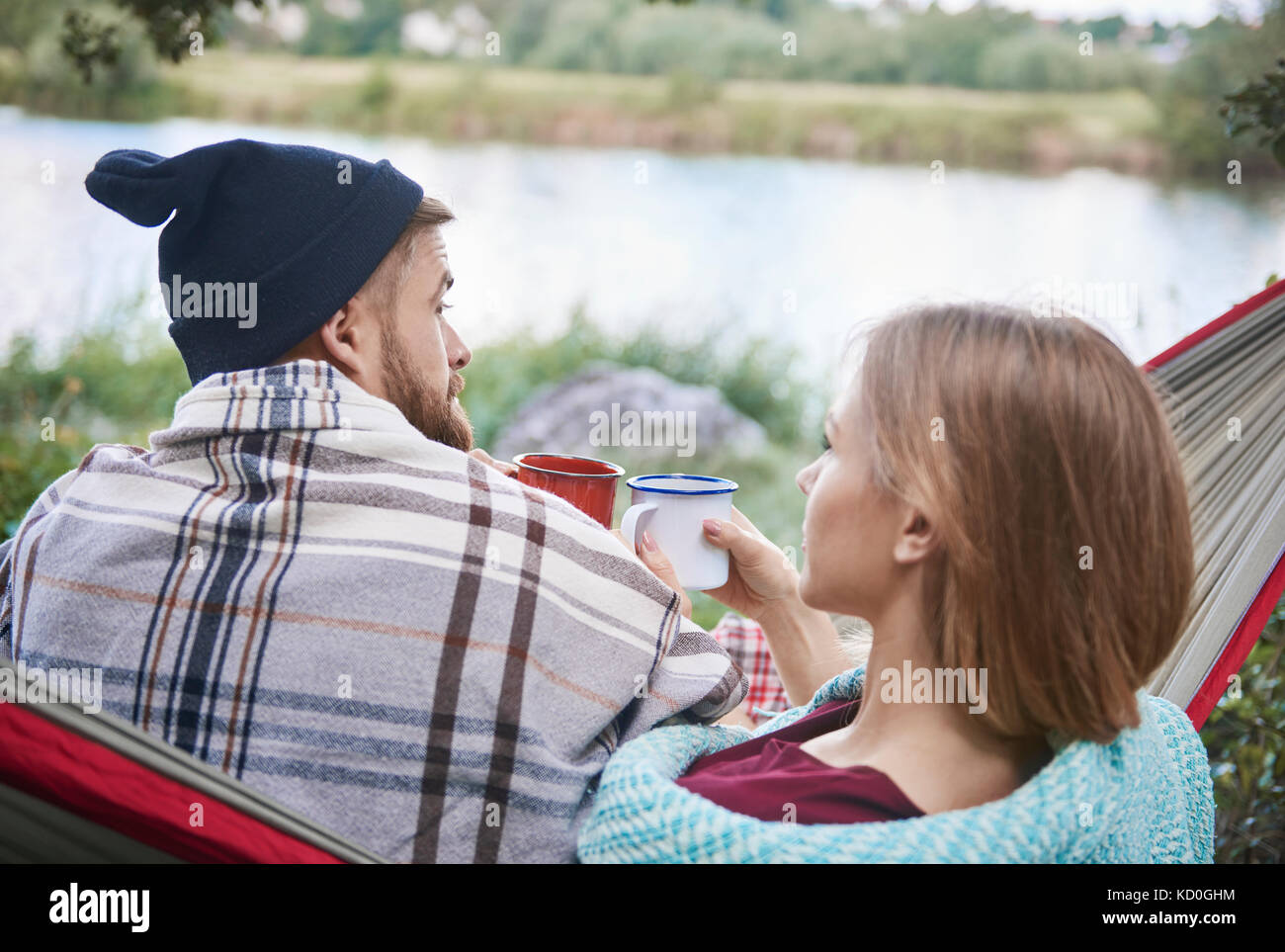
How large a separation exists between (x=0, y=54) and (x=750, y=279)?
563 cm

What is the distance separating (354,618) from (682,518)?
1.63 ft

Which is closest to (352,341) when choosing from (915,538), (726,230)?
(915,538)

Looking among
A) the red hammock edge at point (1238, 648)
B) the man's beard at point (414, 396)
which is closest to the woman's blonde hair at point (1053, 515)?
the red hammock edge at point (1238, 648)

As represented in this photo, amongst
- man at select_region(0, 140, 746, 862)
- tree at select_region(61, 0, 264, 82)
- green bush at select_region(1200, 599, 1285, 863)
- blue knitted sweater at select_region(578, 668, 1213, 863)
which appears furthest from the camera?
tree at select_region(61, 0, 264, 82)

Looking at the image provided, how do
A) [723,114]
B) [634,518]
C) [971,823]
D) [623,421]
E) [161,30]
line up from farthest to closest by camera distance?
[723,114] < [623,421] < [161,30] < [634,518] < [971,823]

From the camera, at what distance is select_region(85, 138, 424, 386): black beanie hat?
158 cm

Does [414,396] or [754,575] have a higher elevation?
[414,396]

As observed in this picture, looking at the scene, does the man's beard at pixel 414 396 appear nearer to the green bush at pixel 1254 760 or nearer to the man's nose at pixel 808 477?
the man's nose at pixel 808 477

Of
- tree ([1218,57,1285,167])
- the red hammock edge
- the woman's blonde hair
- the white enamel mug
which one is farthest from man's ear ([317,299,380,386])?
tree ([1218,57,1285,167])

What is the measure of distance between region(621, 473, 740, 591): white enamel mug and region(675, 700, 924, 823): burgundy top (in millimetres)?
341

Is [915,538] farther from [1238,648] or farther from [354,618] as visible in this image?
[1238,648]

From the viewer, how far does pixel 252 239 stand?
1.60 metres

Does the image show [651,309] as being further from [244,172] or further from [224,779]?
[224,779]

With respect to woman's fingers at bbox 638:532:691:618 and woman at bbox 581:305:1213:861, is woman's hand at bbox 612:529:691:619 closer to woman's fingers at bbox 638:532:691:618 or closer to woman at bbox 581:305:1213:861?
woman's fingers at bbox 638:532:691:618
